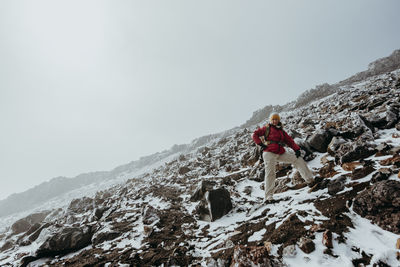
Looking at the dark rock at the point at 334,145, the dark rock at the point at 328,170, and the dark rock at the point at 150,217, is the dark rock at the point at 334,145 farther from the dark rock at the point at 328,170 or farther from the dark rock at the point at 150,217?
the dark rock at the point at 150,217

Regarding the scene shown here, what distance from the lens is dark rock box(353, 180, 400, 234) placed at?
9.66 feet

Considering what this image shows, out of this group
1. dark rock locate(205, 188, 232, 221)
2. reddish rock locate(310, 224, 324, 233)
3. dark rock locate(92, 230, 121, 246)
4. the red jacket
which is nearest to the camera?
reddish rock locate(310, 224, 324, 233)

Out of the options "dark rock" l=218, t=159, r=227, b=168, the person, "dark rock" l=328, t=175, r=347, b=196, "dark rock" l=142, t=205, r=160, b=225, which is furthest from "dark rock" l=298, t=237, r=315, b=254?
"dark rock" l=218, t=159, r=227, b=168

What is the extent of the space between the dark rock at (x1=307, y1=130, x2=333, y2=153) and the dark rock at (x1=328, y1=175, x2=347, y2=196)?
2994 mm

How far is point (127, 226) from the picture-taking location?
7.05 metres

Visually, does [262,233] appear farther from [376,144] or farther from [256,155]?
[256,155]

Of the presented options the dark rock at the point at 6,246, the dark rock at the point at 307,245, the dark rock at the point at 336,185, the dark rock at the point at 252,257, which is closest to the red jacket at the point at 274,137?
the dark rock at the point at 336,185

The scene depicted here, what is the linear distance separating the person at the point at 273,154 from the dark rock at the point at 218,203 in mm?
1327

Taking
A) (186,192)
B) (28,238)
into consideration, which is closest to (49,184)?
(28,238)

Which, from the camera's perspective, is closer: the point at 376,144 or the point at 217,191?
the point at 376,144

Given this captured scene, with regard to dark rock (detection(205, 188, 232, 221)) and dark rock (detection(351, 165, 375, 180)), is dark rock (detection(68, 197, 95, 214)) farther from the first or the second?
dark rock (detection(351, 165, 375, 180))

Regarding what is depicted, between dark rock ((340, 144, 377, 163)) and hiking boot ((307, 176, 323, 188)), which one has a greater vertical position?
dark rock ((340, 144, 377, 163))

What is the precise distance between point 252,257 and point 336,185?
3.11 meters

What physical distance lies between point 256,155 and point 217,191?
15.2 feet
